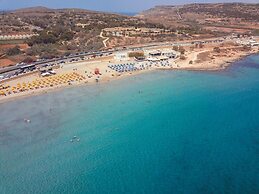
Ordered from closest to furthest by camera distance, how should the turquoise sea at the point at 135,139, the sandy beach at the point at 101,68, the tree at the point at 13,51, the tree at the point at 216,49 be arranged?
the turquoise sea at the point at 135,139 < the sandy beach at the point at 101,68 < the tree at the point at 13,51 < the tree at the point at 216,49

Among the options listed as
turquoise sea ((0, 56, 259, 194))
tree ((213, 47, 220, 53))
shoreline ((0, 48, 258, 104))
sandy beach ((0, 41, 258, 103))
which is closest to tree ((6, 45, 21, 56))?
sandy beach ((0, 41, 258, 103))

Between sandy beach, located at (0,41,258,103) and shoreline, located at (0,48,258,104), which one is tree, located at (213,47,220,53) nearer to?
sandy beach, located at (0,41,258,103)

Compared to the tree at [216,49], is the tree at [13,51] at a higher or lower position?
higher

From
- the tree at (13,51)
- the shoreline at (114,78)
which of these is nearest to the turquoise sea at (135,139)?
the shoreline at (114,78)

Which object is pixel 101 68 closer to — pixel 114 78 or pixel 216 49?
pixel 114 78

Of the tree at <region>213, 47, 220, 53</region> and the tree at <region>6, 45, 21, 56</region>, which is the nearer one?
the tree at <region>6, 45, 21, 56</region>

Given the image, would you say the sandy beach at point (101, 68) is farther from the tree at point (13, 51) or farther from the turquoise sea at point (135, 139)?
the tree at point (13, 51)

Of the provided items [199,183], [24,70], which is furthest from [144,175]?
[24,70]

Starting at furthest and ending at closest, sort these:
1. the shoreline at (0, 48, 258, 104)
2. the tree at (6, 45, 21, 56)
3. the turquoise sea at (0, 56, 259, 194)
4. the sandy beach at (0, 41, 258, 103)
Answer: the tree at (6, 45, 21, 56)
the sandy beach at (0, 41, 258, 103)
the shoreline at (0, 48, 258, 104)
the turquoise sea at (0, 56, 259, 194)
